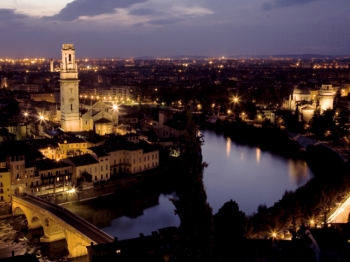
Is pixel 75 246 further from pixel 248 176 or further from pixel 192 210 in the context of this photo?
pixel 248 176

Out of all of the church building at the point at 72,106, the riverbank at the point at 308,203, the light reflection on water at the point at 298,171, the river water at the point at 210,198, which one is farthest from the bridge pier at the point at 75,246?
the church building at the point at 72,106

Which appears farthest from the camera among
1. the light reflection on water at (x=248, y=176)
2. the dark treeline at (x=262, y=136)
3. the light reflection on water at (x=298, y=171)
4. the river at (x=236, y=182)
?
the dark treeline at (x=262, y=136)

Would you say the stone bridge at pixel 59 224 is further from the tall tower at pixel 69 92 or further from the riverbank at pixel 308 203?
the tall tower at pixel 69 92

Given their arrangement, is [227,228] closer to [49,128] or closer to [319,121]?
[49,128]

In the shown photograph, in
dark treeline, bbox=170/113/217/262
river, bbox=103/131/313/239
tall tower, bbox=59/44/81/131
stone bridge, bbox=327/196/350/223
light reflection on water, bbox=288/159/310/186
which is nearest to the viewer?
dark treeline, bbox=170/113/217/262

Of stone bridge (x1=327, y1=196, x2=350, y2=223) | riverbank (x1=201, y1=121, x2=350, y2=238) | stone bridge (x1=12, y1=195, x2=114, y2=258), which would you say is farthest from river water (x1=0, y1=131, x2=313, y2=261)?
stone bridge (x1=327, y1=196, x2=350, y2=223)

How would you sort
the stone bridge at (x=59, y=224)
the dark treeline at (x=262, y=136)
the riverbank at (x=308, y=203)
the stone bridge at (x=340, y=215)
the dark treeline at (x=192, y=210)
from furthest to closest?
the dark treeline at (x=262, y=136) < the stone bridge at (x=340, y=215) < the riverbank at (x=308, y=203) < the stone bridge at (x=59, y=224) < the dark treeline at (x=192, y=210)

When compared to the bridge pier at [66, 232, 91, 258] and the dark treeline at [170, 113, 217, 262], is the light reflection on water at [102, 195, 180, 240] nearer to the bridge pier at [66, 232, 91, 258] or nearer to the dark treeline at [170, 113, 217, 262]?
the bridge pier at [66, 232, 91, 258]

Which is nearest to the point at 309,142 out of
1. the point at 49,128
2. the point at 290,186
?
the point at 290,186
